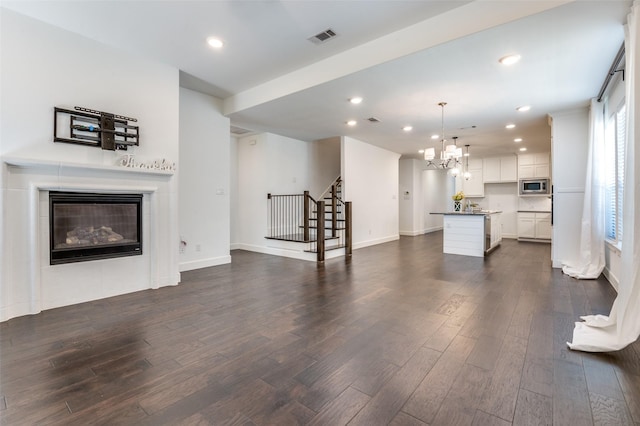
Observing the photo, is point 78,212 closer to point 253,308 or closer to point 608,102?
point 253,308

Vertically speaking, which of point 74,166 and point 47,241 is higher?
point 74,166

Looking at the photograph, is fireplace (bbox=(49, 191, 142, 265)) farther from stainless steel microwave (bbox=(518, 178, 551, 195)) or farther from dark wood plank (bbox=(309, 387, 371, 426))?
stainless steel microwave (bbox=(518, 178, 551, 195))

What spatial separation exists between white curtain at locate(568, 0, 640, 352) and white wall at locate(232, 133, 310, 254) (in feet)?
17.9

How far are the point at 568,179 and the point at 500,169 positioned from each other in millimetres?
4810

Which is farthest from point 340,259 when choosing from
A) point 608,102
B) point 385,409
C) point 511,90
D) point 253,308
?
point 608,102

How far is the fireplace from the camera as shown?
124 inches

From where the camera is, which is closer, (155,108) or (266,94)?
(155,108)

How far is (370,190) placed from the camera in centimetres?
799

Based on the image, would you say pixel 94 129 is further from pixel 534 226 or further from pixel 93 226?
pixel 534 226

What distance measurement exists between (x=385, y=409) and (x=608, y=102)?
17.6 ft

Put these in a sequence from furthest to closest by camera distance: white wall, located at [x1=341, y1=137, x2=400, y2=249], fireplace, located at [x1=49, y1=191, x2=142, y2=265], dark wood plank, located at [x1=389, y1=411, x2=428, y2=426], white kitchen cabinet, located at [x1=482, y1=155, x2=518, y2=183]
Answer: white kitchen cabinet, located at [x1=482, y1=155, x2=518, y2=183] < white wall, located at [x1=341, y1=137, x2=400, y2=249] < fireplace, located at [x1=49, y1=191, x2=142, y2=265] < dark wood plank, located at [x1=389, y1=411, x2=428, y2=426]

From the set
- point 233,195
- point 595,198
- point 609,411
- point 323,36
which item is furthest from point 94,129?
point 595,198

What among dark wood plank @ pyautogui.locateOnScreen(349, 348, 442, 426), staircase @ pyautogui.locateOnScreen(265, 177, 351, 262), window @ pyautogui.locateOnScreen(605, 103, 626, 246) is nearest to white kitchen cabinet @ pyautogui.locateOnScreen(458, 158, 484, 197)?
staircase @ pyautogui.locateOnScreen(265, 177, 351, 262)

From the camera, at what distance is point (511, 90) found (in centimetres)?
413
